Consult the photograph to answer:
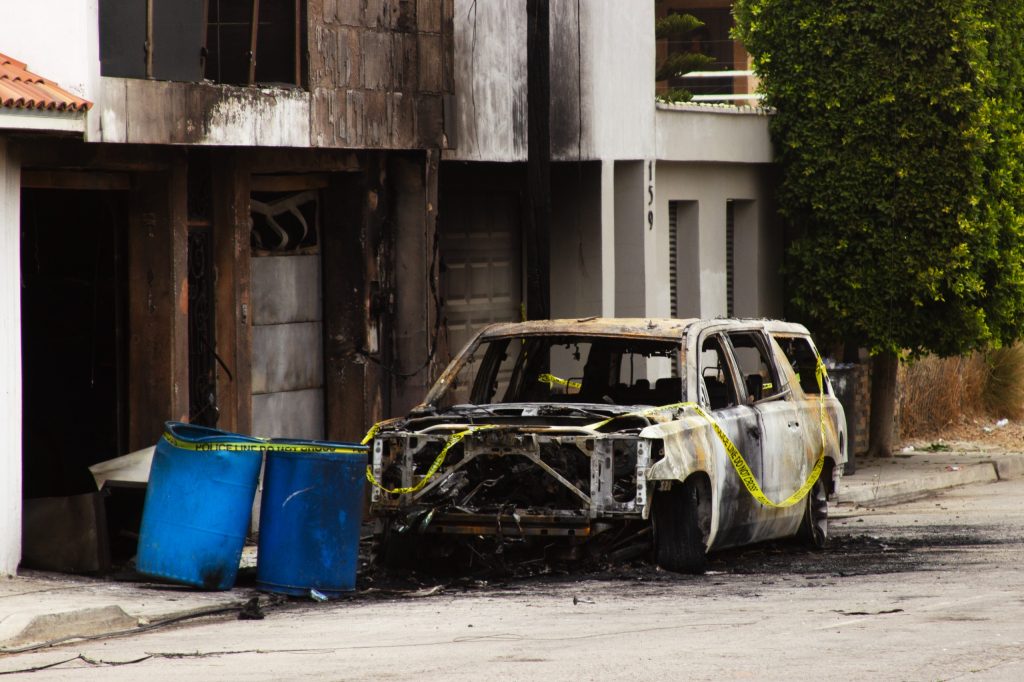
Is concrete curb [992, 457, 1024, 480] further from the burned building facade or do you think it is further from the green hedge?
the burned building facade

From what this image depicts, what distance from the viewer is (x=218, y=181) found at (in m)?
15.0

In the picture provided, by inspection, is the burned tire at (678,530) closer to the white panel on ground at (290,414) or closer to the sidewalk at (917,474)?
the white panel on ground at (290,414)

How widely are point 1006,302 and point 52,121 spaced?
13189 millimetres

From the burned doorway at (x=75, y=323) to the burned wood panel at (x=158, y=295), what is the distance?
0.51 feet

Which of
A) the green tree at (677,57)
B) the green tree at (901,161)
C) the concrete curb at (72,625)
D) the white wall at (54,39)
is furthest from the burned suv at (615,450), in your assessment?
the green tree at (677,57)

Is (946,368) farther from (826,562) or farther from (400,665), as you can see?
(400,665)

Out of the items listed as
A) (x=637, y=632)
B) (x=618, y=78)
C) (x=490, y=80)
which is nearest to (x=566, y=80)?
(x=618, y=78)

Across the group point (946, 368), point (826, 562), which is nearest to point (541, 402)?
point (826, 562)

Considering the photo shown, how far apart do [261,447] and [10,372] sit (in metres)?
1.90

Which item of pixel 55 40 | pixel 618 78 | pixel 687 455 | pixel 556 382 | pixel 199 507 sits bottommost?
pixel 199 507

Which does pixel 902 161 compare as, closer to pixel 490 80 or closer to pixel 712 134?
pixel 712 134

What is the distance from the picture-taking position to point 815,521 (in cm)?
1431

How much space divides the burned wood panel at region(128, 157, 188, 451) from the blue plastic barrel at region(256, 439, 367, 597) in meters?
2.73

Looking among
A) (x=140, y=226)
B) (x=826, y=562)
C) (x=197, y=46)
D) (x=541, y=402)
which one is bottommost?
(x=826, y=562)
